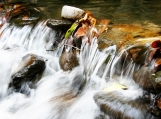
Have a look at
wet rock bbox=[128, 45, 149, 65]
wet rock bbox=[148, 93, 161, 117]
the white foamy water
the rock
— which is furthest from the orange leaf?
the rock

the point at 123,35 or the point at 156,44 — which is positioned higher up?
the point at 156,44

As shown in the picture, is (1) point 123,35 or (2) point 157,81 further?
(1) point 123,35

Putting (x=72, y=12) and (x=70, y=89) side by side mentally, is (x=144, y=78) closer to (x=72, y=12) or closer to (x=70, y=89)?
(x=70, y=89)

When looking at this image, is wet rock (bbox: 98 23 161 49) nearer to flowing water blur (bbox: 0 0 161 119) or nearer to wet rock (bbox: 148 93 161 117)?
flowing water blur (bbox: 0 0 161 119)

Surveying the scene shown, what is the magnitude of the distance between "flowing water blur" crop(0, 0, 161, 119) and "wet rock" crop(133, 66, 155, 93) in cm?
10

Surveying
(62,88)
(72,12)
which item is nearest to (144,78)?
(62,88)

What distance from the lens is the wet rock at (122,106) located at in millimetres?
3549

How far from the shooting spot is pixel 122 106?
369 cm

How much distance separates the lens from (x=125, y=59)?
14.5ft

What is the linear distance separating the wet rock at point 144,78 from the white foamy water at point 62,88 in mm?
108

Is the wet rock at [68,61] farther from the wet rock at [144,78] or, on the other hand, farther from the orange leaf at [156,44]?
the orange leaf at [156,44]

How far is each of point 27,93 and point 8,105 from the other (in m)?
0.46

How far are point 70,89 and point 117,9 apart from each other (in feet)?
13.4

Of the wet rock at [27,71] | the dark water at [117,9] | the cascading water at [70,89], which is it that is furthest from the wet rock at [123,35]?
the wet rock at [27,71]
